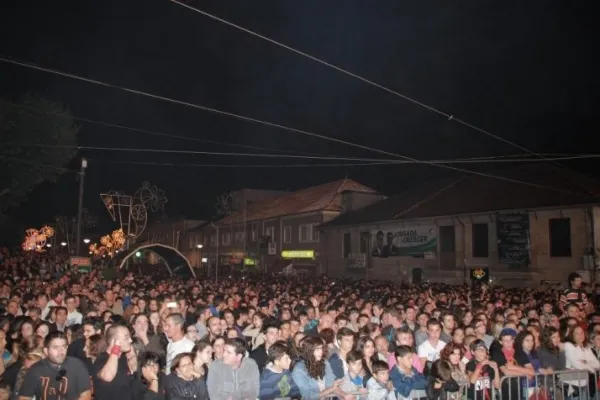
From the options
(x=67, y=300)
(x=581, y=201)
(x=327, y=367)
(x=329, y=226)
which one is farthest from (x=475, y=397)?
(x=329, y=226)

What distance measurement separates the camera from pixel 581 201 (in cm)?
2348

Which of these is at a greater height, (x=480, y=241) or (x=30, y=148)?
(x=30, y=148)

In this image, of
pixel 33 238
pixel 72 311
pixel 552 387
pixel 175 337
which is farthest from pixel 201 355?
pixel 33 238

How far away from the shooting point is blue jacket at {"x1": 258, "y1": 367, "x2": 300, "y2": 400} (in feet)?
18.2

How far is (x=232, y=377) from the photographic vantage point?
221 inches

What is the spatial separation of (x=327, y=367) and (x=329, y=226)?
32.6 m

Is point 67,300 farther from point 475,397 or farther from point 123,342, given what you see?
point 475,397

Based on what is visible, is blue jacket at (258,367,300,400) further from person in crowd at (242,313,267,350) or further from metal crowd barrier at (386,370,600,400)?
person in crowd at (242,313,267,350)

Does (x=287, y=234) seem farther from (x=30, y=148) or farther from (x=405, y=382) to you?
(x=405, y=382)

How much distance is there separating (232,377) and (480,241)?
25.1 meters

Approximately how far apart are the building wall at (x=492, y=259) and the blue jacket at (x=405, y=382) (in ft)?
67.8

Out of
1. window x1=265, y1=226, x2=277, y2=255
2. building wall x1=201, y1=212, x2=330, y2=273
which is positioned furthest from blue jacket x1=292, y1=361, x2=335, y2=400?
window x1=265, y1=226, x2=277, y2=255

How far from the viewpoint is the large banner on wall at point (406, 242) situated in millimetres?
30953

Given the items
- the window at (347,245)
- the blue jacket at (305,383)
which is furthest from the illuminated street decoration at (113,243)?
the blue jacket at (305,383)
